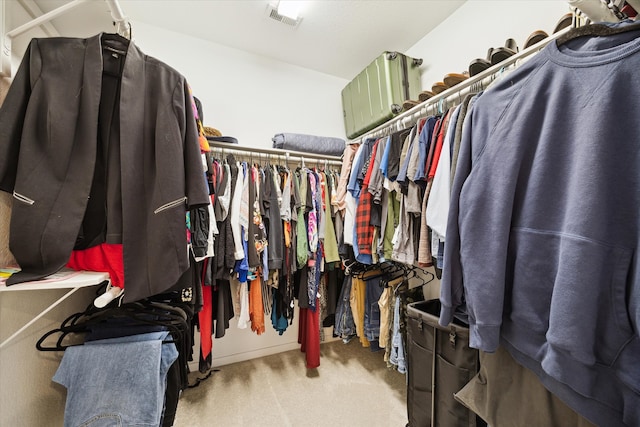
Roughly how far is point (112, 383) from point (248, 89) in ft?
7.22

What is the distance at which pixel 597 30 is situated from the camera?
1.81 feet

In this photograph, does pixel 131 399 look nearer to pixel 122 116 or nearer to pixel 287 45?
pixel 122 116

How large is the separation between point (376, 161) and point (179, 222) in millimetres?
1168

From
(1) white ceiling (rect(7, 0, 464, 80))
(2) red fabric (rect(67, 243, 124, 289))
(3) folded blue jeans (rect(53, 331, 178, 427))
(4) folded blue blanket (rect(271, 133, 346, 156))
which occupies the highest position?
A: (1) white ceiling (rect(7, 0, 464, 80))

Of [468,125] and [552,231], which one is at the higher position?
[468,125]

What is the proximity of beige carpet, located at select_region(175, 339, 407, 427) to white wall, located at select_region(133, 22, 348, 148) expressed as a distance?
6.64 feet

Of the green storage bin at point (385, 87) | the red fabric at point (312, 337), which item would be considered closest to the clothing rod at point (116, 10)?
the green storage bin at point (385, 87)

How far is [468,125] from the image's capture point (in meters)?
0.79

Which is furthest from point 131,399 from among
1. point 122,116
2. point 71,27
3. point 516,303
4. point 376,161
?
point 71,27

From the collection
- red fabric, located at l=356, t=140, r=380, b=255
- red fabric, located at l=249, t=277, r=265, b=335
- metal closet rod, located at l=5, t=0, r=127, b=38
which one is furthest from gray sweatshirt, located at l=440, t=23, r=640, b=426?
metal closet rod, located at l=5, t=0, r=127, b=38

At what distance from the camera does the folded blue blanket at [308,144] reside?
1.93 meters

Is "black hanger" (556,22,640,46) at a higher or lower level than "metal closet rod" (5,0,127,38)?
lower

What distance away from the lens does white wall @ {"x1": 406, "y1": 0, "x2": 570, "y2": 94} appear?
1.27m

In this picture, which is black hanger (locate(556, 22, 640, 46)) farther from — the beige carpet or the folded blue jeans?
the beige carpet
